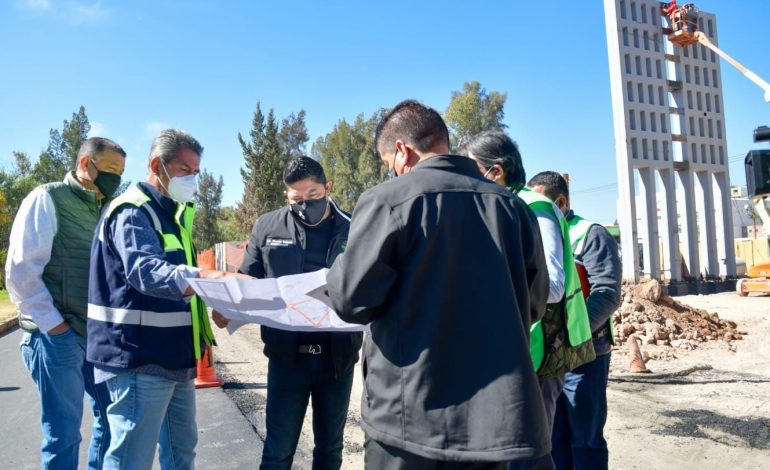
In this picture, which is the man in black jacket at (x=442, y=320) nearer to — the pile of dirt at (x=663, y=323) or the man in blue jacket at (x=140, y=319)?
the man in blue jacket at (x=140, y=319)

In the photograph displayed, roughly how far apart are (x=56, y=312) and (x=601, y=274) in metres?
3.13

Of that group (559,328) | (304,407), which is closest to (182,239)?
(304,407)

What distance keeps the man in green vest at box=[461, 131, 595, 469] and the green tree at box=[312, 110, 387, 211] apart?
44.8m

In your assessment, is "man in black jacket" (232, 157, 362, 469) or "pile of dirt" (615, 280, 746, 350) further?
"pile of dirt" (615, 280, 746, 350)

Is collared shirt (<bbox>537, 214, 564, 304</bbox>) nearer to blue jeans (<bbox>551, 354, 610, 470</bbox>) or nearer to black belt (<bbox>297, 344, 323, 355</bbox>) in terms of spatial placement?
blue jeans (<bbox>551, 354, 610, 470</bbox>)

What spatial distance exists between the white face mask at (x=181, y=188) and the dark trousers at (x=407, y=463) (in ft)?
5.32

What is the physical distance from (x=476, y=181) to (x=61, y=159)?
49.1m

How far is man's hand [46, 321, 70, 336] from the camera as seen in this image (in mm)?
3309

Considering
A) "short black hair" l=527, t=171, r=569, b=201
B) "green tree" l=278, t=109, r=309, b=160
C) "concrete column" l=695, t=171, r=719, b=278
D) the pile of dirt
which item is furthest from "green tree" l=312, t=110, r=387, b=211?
"short black hair" l=527, t=171, r=569, b=201

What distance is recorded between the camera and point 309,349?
126 inches

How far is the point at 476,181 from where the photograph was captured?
207cm

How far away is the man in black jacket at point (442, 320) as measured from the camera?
187 centimetres

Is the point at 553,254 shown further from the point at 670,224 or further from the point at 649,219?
the point at 670,224

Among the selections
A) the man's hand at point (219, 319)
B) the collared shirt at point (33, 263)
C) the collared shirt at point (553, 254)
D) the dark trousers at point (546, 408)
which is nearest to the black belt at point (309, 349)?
the man's hand at point (219, 319)
